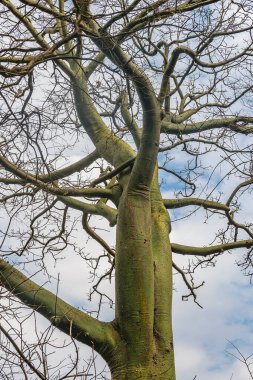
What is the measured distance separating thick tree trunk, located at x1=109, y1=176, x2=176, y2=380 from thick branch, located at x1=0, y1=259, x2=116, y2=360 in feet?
0.51

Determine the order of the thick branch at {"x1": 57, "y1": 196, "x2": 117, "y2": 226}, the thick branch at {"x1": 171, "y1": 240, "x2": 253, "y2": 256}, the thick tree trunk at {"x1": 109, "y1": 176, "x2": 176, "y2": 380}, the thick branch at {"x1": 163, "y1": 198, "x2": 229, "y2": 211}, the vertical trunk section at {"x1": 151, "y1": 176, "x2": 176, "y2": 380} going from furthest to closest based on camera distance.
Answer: the thick branch at {"x1": 163, "y1": 198, "x2": 229, "y2": 211} < the thick branch at {"x1": 171, "y1": 240, "x2": 253, "y2": 256} < the thick branch at {"x1": 57, "y1": 196, "x2": 117, "y2": 226} < the vertical trunk section at {"x1": 151, "y1": 176, "x2": 176, "y2": 380} < the thick tree trunk at {"x1": 109, "y1": 176, "x2": 176, "y2": 380}

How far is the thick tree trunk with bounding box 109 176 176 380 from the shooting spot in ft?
14.3

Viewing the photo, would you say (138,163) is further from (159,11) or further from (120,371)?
(120,371)

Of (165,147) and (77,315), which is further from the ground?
(165,147)

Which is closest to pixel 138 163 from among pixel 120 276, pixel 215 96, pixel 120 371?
pixel 120 276

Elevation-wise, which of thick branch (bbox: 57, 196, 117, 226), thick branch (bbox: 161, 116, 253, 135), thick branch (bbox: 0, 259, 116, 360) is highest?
thick branch (bbox: 161, 116, 253, 135)

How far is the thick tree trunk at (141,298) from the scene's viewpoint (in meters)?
4.35

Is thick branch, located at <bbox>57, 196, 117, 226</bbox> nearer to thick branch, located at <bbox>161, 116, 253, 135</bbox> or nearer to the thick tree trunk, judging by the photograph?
the thick tree trunk

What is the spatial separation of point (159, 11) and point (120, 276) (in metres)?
2.17

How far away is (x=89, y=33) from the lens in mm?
3566

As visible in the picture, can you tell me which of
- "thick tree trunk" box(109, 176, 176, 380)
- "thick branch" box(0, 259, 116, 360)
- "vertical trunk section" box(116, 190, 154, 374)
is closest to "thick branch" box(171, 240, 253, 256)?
"thick tree trunk" box(109, 176, 176, 380)

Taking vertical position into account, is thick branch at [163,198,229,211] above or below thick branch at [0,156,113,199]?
above

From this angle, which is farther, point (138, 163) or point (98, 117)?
point (98, 117)

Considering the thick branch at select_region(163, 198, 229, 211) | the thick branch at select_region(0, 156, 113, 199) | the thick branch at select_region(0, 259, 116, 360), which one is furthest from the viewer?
the thick branch at select_region(163, 198, 229, 211)
